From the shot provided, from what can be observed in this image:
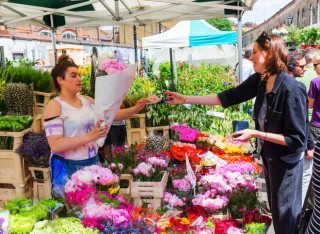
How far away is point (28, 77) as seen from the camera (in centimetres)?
455

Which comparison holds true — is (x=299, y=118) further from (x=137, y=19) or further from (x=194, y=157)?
(x=137, y=19)

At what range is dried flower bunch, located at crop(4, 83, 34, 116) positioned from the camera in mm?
3877

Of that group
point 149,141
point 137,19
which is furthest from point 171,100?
point 137,19

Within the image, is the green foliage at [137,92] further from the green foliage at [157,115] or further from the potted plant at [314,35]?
the potted plant at [314,35]

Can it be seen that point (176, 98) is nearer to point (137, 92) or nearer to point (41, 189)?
Result: point (137, 92)

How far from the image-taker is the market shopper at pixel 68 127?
2416 millimetres

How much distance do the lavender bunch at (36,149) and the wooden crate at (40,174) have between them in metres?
0.05

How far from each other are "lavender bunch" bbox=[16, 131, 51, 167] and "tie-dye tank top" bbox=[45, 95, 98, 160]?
83 centimetres

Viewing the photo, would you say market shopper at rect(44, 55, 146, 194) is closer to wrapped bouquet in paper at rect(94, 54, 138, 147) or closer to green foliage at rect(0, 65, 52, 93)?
wrapped bouquet in paper at rect(94, 54, 138, 147)

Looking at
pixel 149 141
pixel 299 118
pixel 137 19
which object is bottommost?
pixel 149 141

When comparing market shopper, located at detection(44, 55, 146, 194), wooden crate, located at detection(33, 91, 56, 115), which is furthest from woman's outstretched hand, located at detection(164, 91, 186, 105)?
wooden crate, located at detection(33, 91, 56, 115)

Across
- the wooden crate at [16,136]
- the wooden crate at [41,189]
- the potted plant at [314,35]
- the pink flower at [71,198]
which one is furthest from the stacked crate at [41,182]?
the potted plant at [314,35]

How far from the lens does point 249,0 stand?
15.2 ft

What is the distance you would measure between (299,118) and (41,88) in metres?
3.34
